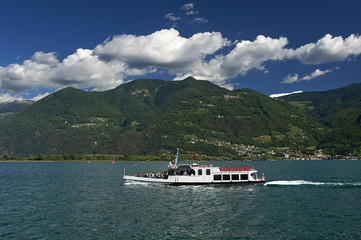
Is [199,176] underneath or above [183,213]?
above

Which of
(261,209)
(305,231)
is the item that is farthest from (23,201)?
(305,231)

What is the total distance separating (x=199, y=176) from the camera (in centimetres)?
9056

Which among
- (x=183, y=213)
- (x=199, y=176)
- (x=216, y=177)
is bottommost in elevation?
(x=183, y=213)

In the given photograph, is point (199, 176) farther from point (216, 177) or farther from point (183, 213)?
point (183, 213)

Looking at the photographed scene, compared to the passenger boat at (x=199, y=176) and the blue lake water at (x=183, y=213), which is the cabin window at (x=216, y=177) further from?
the blue lake water at (x=183, y=213)

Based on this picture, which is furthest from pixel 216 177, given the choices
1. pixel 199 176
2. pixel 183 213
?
pixel 183 213

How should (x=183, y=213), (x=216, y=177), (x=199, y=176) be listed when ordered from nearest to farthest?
1. (x=183, y=213)
2. (x=199, y=176)
3. (x=216, y=177)

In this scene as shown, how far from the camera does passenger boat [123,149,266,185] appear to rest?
9038 centimetres

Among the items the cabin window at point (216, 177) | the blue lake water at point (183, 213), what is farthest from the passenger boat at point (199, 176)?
the blue lake water at point (183, 213)

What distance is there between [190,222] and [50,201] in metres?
37.2

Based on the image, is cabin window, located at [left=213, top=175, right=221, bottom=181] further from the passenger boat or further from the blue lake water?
the blue lake water

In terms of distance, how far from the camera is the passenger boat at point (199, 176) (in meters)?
90.4

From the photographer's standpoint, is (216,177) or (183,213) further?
(216,177)

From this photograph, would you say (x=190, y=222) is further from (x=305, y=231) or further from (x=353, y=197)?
(x=353, y=197)
